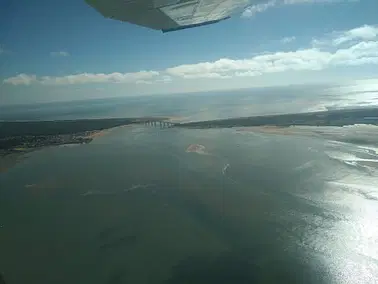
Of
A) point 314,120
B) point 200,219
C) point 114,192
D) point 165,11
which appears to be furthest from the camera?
point 314,120

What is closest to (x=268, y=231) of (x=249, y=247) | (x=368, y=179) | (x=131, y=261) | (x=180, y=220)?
(x=249, y=247)

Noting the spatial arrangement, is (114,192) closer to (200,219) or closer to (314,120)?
(200,219)

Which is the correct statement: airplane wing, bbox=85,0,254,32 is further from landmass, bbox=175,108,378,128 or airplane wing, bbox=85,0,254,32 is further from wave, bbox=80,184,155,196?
landmass, bbox=175,108,378,128

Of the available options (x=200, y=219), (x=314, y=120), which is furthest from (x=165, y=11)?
(x=314, y=120)

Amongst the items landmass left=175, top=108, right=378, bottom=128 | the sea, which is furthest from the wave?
landmass left=175, top=108, right=378, bottom=128

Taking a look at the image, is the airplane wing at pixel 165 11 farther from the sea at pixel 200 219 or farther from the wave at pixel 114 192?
the wave at pixel 114 192

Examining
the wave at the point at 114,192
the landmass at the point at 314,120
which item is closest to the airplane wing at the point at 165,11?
the wave at the point at 114,192
